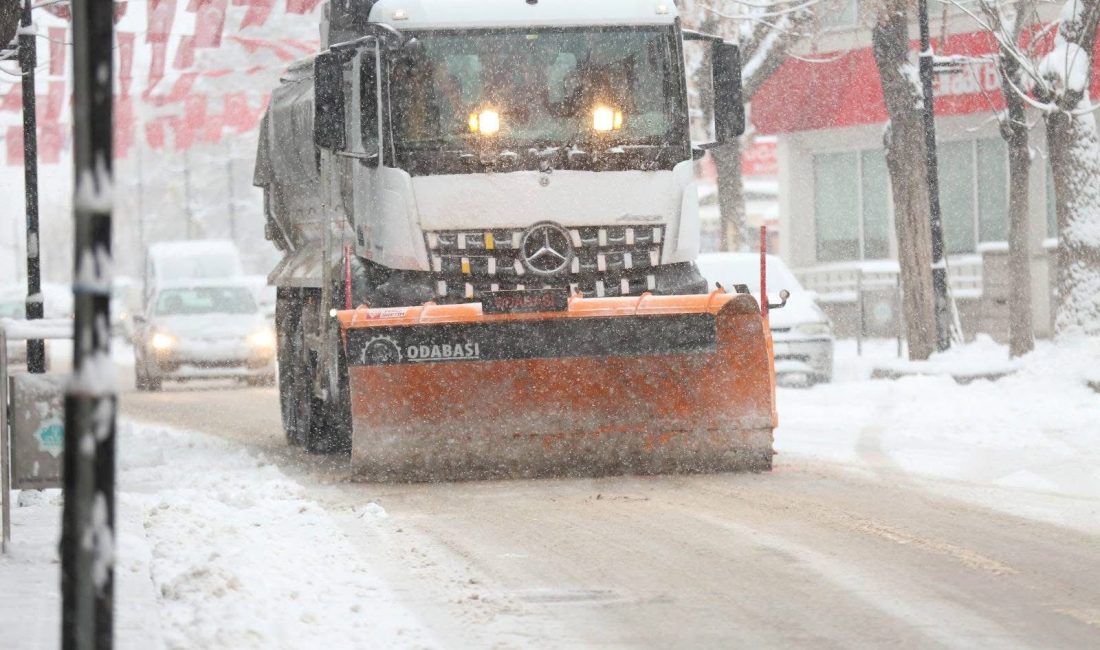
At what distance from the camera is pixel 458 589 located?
290 inches

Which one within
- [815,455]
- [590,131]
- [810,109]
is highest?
[810,109]

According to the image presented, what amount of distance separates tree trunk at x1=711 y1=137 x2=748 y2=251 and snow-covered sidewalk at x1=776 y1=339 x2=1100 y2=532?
7.73 meters

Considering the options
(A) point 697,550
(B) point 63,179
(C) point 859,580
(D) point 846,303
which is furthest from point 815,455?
(B) point 63,179

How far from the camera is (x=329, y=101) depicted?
11883 millimetres

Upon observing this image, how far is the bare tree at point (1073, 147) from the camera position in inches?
727

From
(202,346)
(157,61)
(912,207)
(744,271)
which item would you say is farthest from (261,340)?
(912,207)

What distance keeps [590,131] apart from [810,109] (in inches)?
819

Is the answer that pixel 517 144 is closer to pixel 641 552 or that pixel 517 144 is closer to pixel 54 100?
pixel 641 552

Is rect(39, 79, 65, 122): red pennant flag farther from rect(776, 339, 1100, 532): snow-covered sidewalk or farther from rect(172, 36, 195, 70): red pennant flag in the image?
rect(776, 339, 1100, 532): snow-covered sidewalk

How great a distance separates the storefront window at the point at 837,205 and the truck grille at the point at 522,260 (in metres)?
22.4

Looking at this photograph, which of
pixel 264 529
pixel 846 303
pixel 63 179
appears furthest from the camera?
pixel 63 179

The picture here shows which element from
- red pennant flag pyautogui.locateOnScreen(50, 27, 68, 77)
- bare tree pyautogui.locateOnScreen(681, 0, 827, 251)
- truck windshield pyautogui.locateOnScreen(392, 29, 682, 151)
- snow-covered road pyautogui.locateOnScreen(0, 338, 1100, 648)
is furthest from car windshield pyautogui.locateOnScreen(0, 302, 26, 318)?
truck windshield pyautogui.locateOnScreen(392, 29, 682, 151)

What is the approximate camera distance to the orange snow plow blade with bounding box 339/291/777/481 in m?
11.2

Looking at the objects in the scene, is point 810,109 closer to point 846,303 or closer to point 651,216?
point 846,303
